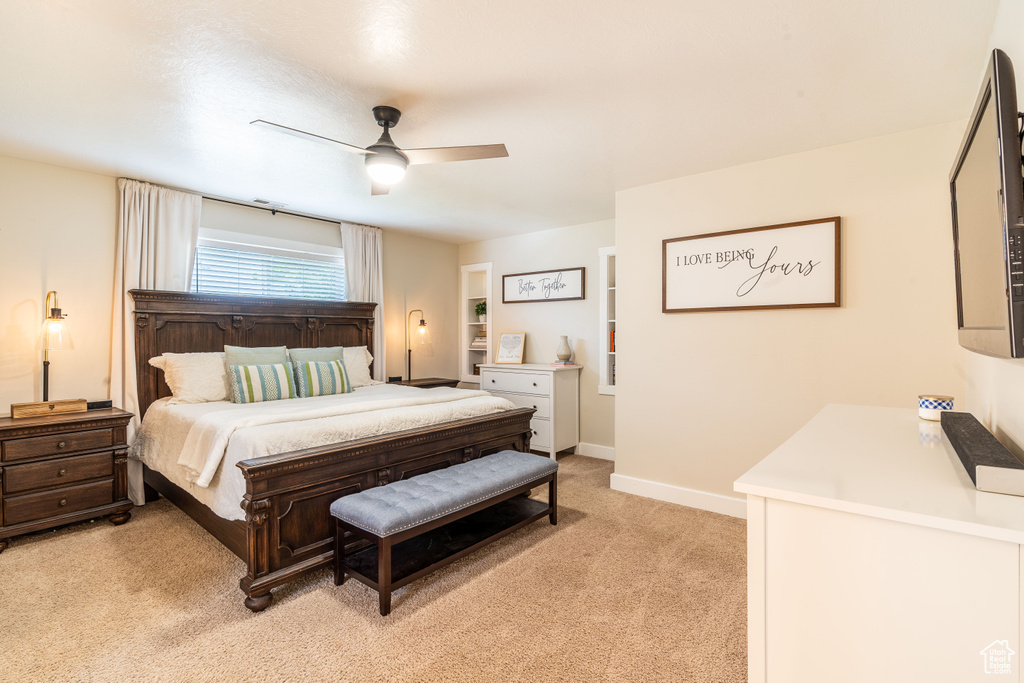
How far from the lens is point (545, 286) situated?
5254mm

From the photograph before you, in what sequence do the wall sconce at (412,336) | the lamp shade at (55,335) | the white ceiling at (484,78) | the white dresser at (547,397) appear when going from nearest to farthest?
1. the white ceiling at (484,78)
2. the lamp shade at (55,335)
3. the white dresser at (547,397)
4. the wall sconce at (412,336)

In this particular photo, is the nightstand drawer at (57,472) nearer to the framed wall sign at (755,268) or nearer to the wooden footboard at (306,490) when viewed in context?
the wooden footboard at (306,490)

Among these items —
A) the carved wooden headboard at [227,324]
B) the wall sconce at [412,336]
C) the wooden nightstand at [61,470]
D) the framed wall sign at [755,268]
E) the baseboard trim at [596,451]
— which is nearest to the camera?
the wooden nightstand at [61,470]

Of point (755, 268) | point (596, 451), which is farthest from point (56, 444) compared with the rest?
point (755, 268)

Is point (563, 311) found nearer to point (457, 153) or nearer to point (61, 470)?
point (457, 153)

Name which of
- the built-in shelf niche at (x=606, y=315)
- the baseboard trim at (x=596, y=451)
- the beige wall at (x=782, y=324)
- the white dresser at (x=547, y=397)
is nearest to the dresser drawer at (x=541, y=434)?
the white dresser at (x=547, y=397)

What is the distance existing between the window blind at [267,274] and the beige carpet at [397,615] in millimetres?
2089

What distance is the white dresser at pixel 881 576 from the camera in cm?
81

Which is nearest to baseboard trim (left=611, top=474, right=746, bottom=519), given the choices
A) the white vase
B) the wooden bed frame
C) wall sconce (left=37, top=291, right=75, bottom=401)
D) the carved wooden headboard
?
the wooden bed frame

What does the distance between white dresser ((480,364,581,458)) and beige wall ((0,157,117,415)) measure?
337cm

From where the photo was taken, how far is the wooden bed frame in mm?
2238

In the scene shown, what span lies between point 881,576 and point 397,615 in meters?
1.90

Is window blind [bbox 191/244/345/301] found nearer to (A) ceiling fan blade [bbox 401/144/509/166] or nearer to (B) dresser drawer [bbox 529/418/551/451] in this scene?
(B) dresser drawer [bbox 529/418/551/451]

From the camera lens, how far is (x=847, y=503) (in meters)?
0.92
